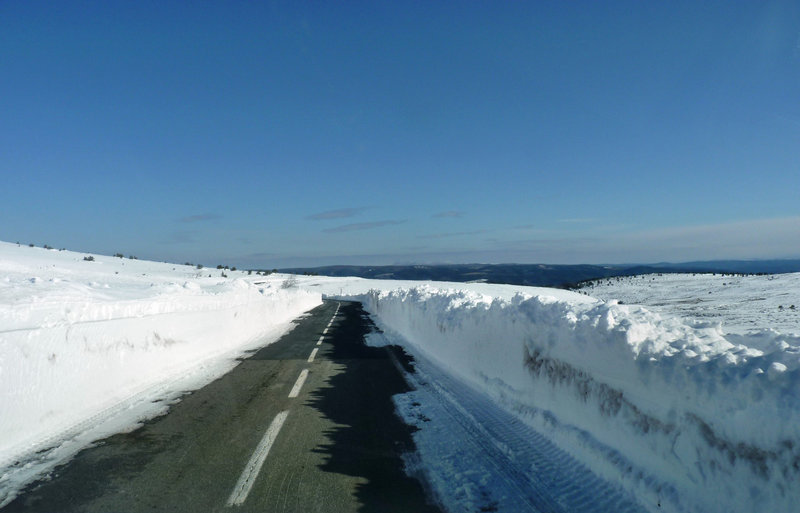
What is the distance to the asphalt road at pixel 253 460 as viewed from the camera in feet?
14.2

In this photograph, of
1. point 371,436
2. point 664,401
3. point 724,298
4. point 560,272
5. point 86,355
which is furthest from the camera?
point 560,272

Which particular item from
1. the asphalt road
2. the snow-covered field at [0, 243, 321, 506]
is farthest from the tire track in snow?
the snow-covered field at [0, 243, 321, 506]

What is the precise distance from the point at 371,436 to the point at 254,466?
1.64m

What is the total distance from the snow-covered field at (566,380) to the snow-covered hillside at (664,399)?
13 millimetres

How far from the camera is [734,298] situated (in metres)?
25.0

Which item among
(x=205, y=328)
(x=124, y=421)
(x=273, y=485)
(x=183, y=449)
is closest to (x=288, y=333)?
(x=205, y=328)

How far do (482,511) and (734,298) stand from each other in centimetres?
2758

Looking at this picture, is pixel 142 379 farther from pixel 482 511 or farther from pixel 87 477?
pixel 482 511

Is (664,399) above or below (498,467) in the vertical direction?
above

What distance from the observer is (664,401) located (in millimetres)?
4438

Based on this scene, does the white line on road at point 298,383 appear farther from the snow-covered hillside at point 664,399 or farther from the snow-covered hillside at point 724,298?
the snow-covered hillside at point 724,298

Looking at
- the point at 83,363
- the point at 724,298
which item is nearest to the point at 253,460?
the point at 83,363

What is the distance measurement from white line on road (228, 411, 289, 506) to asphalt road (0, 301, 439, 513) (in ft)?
0.04

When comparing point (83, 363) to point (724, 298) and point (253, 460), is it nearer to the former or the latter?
point (253, 460)
